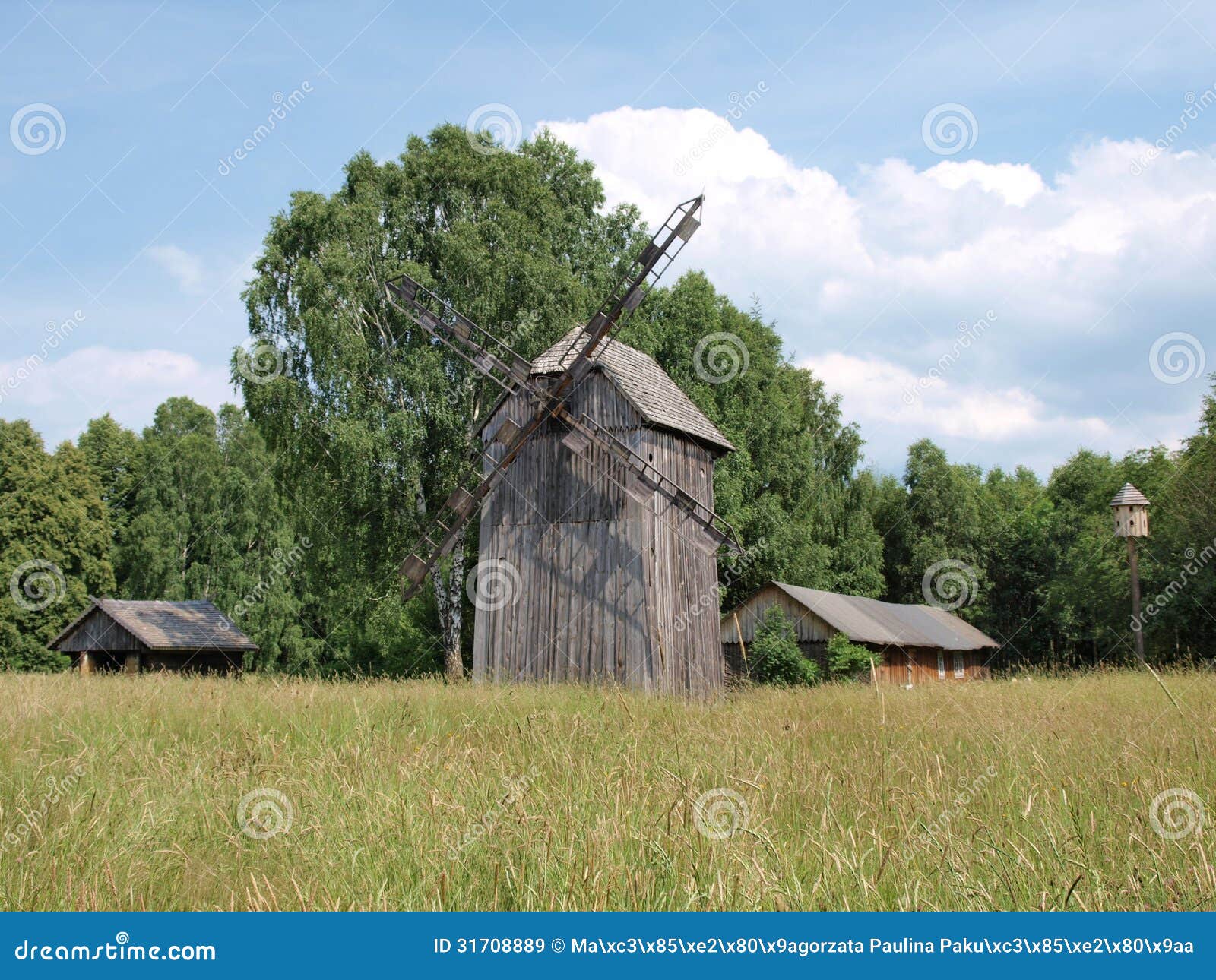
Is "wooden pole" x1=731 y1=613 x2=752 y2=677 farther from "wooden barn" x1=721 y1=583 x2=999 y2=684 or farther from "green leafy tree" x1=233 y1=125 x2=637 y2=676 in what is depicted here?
"green leafy tree" x1=233 y1=125 x2=637 y2=676

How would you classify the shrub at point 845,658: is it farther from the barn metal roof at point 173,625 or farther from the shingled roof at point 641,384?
the barn metal roof at point 173,625

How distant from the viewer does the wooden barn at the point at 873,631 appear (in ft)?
96.1

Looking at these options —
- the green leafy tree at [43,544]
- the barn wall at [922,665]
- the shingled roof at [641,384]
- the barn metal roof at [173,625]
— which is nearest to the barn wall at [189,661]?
the barn metal roof at [173,625]

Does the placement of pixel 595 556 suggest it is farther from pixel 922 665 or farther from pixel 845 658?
pixel 922 665

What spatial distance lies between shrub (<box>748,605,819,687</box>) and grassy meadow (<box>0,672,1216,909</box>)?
18225mm

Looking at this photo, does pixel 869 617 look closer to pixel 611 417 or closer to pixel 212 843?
pixel 611 417

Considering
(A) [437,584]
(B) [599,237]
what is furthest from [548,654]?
(B) [599,237]

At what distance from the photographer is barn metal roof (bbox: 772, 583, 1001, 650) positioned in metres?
29.2

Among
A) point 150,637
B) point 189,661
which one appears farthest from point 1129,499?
point 189,661

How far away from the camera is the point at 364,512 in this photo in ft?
75.7

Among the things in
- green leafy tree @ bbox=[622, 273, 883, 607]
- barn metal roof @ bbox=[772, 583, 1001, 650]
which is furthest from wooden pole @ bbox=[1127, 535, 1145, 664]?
green leafy tree @ bbox=[622, 273, 883, 607]

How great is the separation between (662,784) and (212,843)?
2336mm

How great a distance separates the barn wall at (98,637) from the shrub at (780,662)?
20.8 m

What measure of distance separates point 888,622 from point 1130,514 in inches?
466
